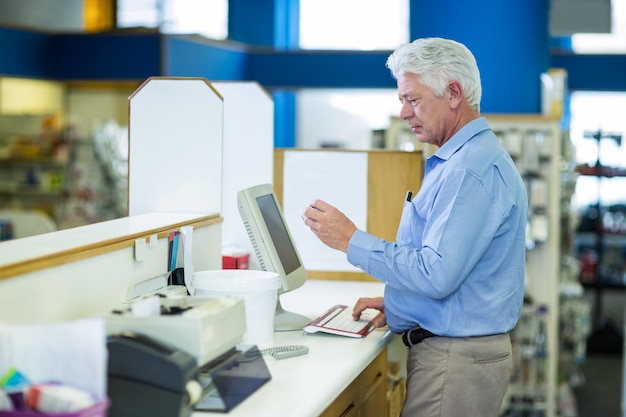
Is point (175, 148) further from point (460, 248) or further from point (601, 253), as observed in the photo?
point (601, 253)

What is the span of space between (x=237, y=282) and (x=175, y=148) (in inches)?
35.7

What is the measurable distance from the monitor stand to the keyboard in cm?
5

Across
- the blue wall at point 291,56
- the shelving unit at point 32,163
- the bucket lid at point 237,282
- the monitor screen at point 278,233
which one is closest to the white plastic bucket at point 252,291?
the bucket lid at point 237,282

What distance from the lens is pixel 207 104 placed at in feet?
11.3

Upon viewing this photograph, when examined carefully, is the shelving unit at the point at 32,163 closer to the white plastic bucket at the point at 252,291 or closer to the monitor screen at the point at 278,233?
the monitor screen at the point at 278,233

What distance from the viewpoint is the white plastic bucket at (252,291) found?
2.73 m

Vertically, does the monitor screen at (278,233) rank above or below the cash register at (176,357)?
above

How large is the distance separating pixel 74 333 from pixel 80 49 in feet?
25.9

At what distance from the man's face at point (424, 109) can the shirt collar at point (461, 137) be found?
0.05m

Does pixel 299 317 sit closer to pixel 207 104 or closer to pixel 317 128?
pixel 207 104

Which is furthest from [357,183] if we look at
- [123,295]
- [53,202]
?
[53,202]

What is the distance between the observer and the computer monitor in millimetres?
2916

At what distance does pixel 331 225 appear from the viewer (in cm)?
272

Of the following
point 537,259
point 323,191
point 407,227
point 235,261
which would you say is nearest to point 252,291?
point 407,227
